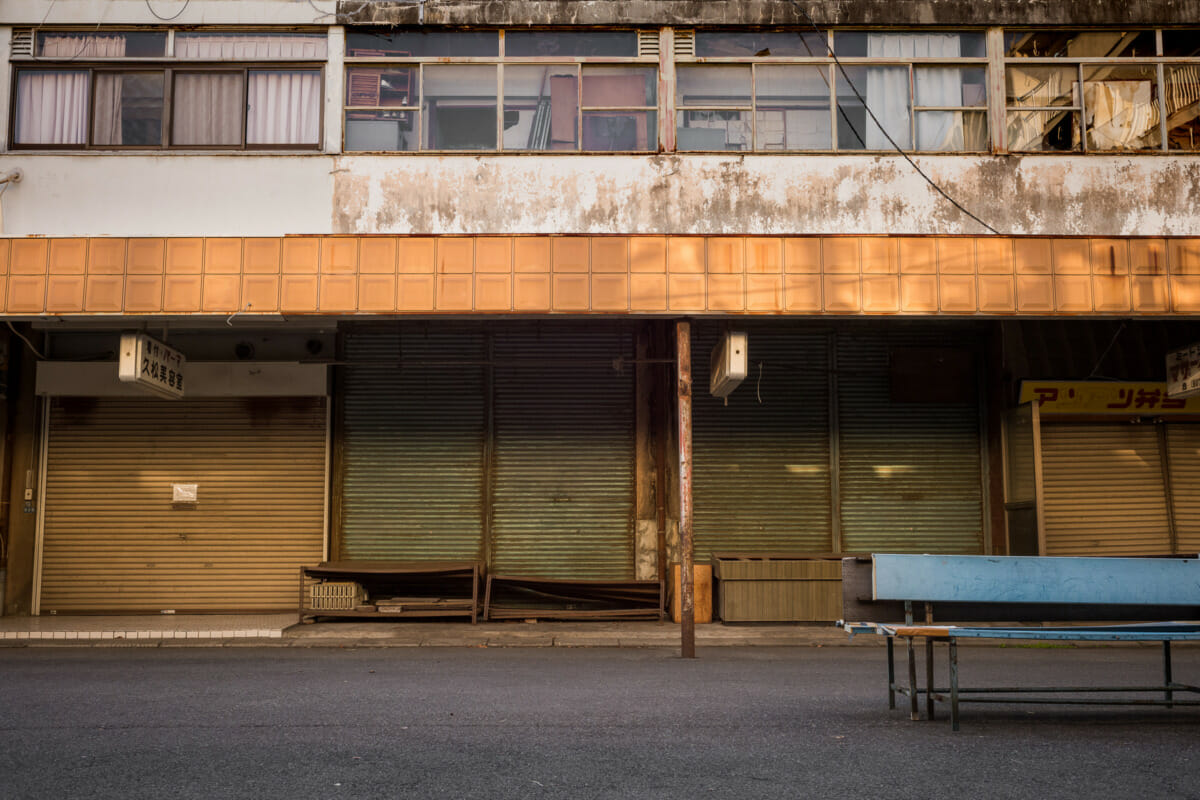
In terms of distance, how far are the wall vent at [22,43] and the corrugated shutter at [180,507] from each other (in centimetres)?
492

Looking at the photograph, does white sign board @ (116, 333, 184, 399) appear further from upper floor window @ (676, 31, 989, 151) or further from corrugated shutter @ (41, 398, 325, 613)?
upper floor window @ (676, 31, 989, 151)

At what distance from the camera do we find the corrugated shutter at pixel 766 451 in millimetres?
16047

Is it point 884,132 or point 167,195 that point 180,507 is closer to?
point 167,195

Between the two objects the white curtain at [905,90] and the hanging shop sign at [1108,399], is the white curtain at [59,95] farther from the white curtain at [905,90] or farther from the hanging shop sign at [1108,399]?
the hanging shop sign at [1108,399]

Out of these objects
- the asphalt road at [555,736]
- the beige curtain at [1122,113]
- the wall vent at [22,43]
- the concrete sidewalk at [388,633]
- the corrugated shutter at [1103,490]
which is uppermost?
the wall vent at [22,43]

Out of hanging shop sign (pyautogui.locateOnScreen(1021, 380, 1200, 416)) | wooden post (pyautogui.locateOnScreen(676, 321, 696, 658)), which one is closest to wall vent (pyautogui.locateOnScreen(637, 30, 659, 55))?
wooden post (pyautogui.locateOnScreen(676, 321, 696, 658))

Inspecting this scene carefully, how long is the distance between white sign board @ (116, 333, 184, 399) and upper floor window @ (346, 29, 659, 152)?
365 cm

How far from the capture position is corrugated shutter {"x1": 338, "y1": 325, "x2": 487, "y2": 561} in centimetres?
1598

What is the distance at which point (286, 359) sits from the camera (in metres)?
16.2

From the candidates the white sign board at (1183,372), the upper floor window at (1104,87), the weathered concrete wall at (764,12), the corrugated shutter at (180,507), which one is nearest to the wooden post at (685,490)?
the weathered concrete wall at (764,12)

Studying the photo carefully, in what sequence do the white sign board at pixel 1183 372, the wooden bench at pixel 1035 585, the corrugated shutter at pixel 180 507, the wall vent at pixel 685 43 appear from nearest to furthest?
1. the wooden bench at pixel 1035 585
2. the wall vent at pixel 685 43
3. the white sign board at pixel 1183 372
4. the corrugated shutter at pixel 180 507

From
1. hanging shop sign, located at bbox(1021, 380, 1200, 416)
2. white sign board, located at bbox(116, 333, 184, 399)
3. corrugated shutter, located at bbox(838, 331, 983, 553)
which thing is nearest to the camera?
white sign board, located at bbox(116, 333, 184, 399)

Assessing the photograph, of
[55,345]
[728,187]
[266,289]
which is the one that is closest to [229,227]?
[266,289]

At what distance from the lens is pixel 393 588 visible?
15469mm
